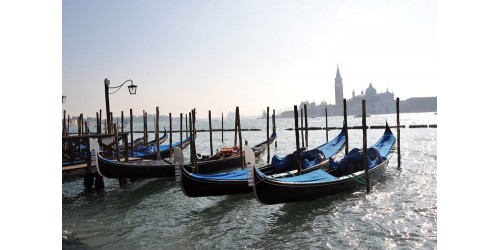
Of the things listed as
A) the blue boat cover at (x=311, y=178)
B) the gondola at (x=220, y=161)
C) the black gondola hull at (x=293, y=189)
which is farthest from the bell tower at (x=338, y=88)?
the blue boat cover at (x=311, y=178)

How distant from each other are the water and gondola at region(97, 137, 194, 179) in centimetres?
48

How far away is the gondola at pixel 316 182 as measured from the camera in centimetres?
588

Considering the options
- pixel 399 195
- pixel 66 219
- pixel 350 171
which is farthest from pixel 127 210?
pixel 399 195

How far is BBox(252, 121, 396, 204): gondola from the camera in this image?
5.88 metres

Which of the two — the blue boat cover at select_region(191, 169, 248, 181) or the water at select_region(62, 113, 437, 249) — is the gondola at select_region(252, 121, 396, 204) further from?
the blue boat cover at select_region(191, 169, 248, 181)

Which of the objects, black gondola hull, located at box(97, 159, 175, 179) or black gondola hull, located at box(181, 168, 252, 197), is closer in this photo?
black gondola hull, located at box(181, 168, 252, 197)

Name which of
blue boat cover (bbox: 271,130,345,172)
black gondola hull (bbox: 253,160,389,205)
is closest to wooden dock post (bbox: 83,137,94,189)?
blue boat cover (bbox: 271,130,345,172)

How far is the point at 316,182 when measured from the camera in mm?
6629

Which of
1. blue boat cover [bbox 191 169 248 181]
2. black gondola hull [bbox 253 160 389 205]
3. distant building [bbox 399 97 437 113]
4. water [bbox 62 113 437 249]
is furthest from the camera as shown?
distant building [bbox 399 97 437 113]

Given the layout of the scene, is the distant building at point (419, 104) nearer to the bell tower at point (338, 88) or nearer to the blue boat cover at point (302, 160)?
the bell tower at point (338, 88)
